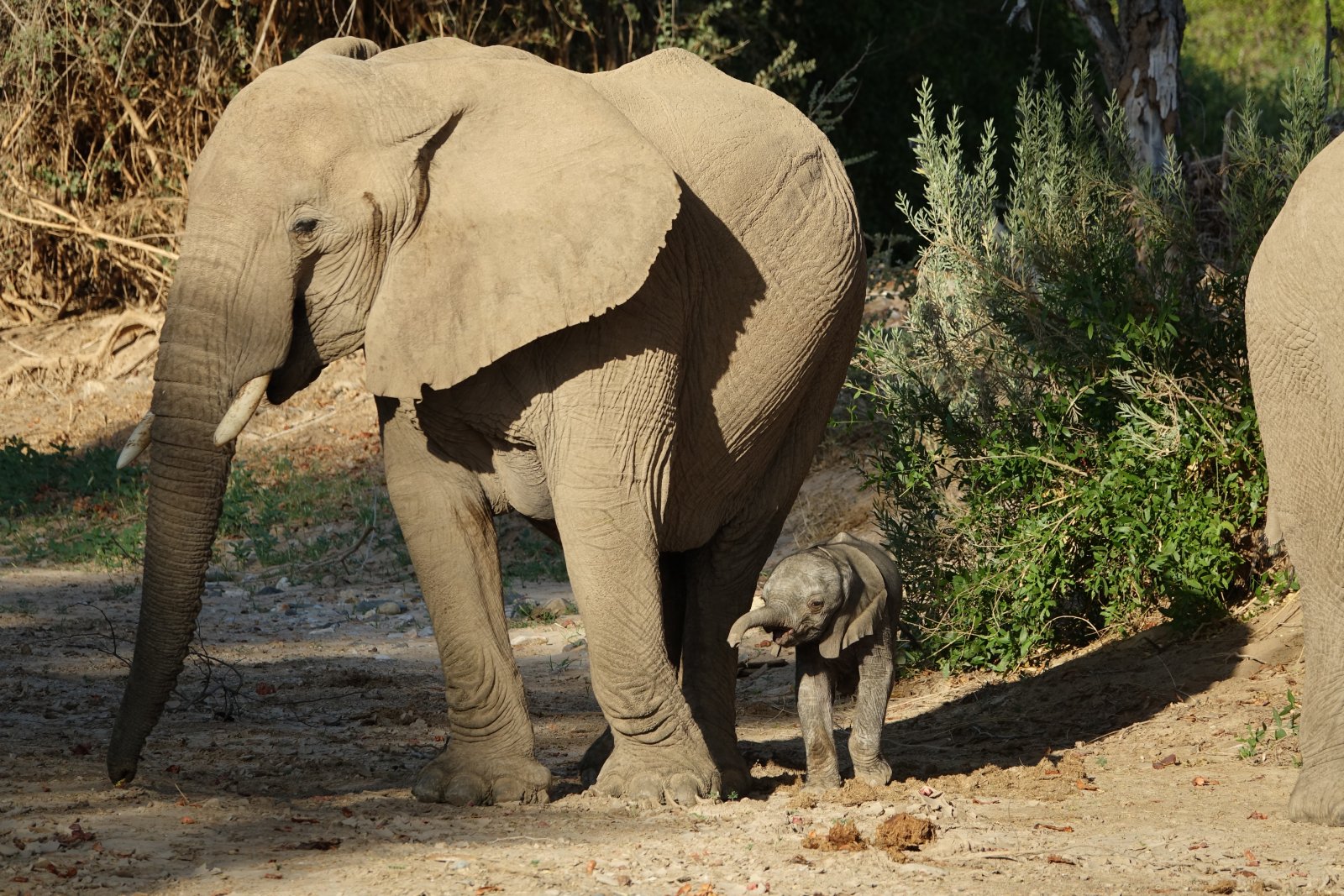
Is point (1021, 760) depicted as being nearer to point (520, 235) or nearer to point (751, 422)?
point (751, 422)

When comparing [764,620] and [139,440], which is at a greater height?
[139,440]

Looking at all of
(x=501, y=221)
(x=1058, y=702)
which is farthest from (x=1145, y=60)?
(x=501, y=221)

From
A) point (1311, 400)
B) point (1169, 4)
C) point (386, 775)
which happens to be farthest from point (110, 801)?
point (1169, 4)

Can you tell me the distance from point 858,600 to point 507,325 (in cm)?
151

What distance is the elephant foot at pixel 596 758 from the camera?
241 inches

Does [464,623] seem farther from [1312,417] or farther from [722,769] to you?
[1312,417]

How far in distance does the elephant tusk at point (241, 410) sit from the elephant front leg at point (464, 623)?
2.27ft

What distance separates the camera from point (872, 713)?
5.68m

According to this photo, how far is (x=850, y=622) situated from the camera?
18.2 feet

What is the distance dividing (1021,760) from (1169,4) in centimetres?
595

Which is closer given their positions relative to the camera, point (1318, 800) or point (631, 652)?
point (1318, 800)

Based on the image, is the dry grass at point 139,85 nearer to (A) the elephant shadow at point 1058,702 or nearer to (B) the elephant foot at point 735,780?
(A) the elephant shadow at point 1058,702

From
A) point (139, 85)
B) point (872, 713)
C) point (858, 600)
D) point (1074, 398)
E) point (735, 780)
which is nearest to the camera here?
point (858, 600)

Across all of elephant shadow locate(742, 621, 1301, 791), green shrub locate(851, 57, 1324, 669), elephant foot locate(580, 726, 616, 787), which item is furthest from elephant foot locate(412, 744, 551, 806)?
green shrub locate(851, 57, 1324, 669)
